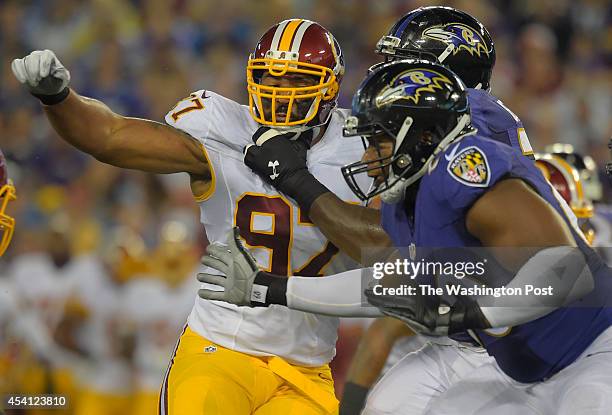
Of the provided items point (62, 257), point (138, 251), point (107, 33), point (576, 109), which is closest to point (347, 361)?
point (138, 251)

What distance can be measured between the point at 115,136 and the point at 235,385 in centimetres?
94

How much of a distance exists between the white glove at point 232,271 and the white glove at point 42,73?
0.78 m

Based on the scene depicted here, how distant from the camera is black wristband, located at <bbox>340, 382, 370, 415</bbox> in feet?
15.2

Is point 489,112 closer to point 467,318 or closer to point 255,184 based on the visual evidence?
point 255,184

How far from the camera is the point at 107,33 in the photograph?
8.62 m

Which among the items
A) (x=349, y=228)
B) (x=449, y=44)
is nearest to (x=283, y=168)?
(x=349, y=228)

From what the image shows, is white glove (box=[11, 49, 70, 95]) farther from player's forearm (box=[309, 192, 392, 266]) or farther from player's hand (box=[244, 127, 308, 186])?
player's forearm (box=[309, 192, 392, 266])

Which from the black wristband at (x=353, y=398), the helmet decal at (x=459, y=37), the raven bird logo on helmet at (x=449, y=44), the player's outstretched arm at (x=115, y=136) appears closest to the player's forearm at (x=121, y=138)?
the player's outstretched arm at (x=115, y=136)

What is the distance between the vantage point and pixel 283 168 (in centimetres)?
355

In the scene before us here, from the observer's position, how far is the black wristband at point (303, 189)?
3.52 metres

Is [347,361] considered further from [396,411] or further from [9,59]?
[9,59]

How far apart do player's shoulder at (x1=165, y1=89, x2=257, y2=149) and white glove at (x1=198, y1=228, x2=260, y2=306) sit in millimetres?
574

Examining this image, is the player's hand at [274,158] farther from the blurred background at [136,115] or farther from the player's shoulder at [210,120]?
the blurred background at [136,115]

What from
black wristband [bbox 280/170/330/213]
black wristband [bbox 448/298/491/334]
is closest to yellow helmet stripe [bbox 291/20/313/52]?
black wristband [bbox 280/170/330/213]
